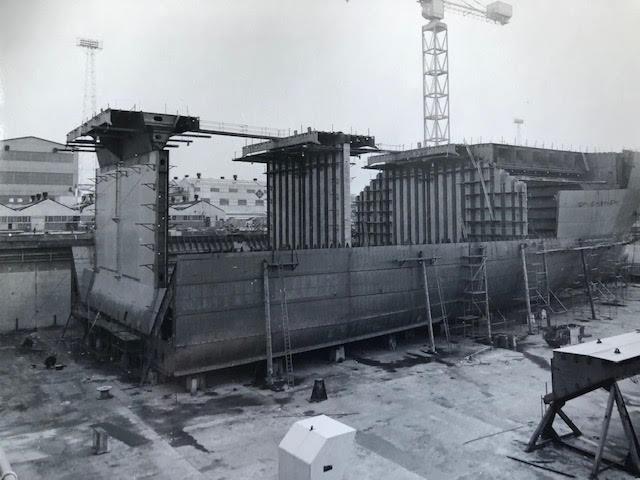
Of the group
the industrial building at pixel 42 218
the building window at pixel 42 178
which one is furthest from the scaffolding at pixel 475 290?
the building window at pixel 42 178

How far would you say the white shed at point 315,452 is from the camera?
1079cm

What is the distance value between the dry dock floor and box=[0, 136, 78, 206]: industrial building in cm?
3538

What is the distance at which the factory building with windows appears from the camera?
300 ft

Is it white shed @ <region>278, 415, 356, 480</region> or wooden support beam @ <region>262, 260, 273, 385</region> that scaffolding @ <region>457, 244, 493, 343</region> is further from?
white shed @ <region>278, 415, 356, 480</region>

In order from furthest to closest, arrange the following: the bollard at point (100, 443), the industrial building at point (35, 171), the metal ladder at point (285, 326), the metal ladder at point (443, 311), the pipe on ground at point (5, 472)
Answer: the industrial building at point (35, 171) < the metal ladder at point (443, 311) < the metal ladder at point (285, 326) < the bollard at point (100, 443) < the pipe on ground at point (5, 472)

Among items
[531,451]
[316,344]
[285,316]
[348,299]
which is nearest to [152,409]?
[285,316]

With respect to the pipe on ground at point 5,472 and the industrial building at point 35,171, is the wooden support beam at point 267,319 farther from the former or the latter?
the industrial building at point 35,171

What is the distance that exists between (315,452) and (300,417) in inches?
286

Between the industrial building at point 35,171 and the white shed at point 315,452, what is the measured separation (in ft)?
173

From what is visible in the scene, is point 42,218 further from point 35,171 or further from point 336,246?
point 336,246

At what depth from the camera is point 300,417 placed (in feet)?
58.4

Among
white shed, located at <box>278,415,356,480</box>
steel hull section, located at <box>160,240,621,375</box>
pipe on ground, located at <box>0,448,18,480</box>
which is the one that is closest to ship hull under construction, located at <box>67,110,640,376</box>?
steel hull section, located at <box>160,240,621,375</box>

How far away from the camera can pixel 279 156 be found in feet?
120

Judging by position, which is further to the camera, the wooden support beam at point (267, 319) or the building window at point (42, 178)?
the building window at point (42, 178)
